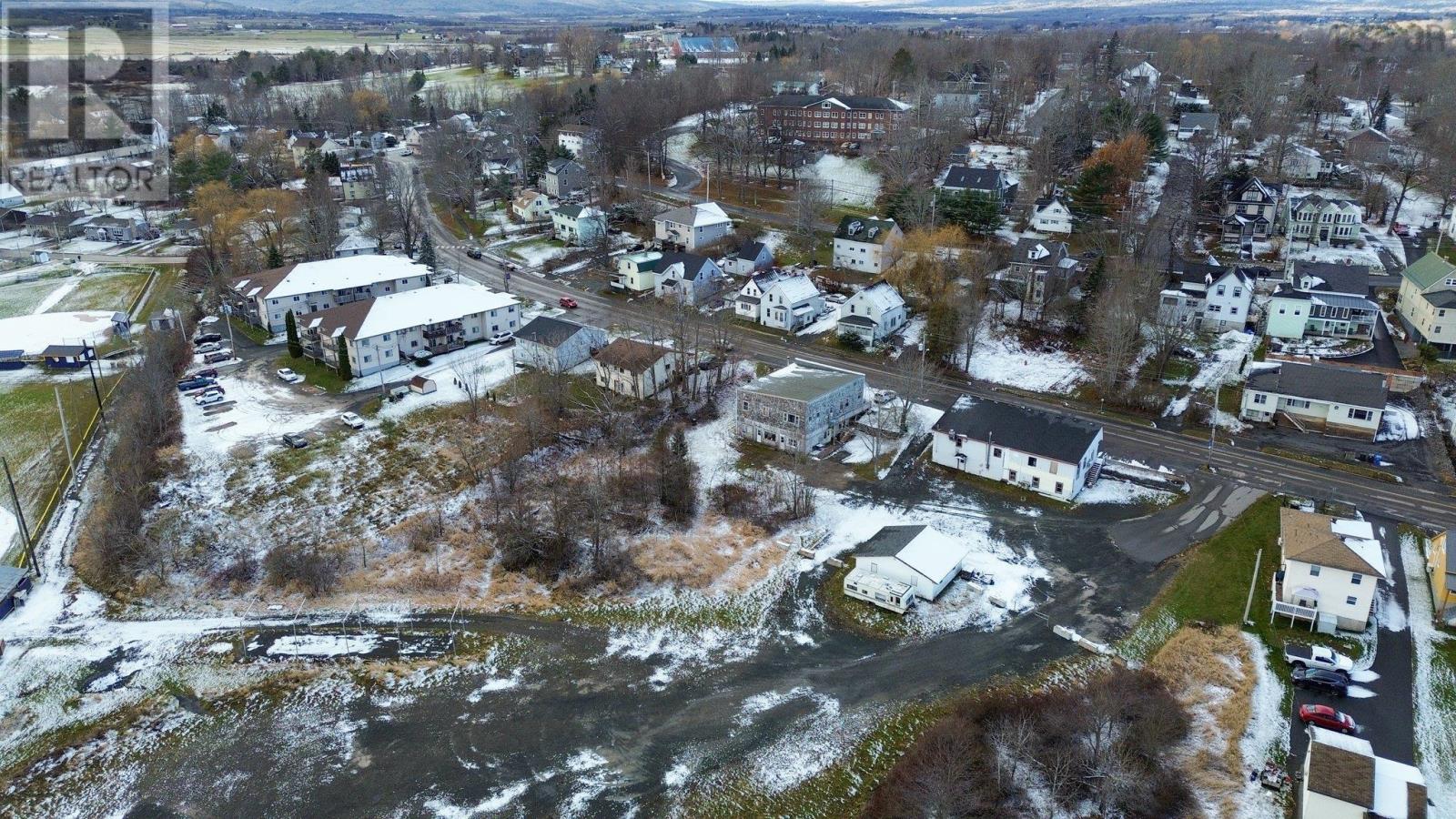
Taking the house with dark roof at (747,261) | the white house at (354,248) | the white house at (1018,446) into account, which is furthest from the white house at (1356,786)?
the white house at (354,248)

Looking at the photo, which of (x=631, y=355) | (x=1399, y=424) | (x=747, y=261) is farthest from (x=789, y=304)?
(x=1399, y=424)

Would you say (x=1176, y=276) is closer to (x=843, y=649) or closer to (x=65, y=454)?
(x=843, y=649)

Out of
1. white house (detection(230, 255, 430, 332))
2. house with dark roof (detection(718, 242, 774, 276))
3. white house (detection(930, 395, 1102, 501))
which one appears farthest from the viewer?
house with dark roof (detection(718, 242, 774, 276))

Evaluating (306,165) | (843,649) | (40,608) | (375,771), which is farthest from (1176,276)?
(306,165)

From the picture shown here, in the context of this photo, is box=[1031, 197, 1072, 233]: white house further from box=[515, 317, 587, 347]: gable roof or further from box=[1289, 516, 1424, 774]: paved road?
box=[1289, 516, 1424, 774]: paved road

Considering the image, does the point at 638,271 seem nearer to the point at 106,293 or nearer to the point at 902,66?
the point at 106,293

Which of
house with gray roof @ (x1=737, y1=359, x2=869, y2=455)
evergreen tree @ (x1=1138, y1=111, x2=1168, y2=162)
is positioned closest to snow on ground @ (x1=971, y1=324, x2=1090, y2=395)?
house with gray roof @ (x1=737, y1=359, x2=869, y2=455)
